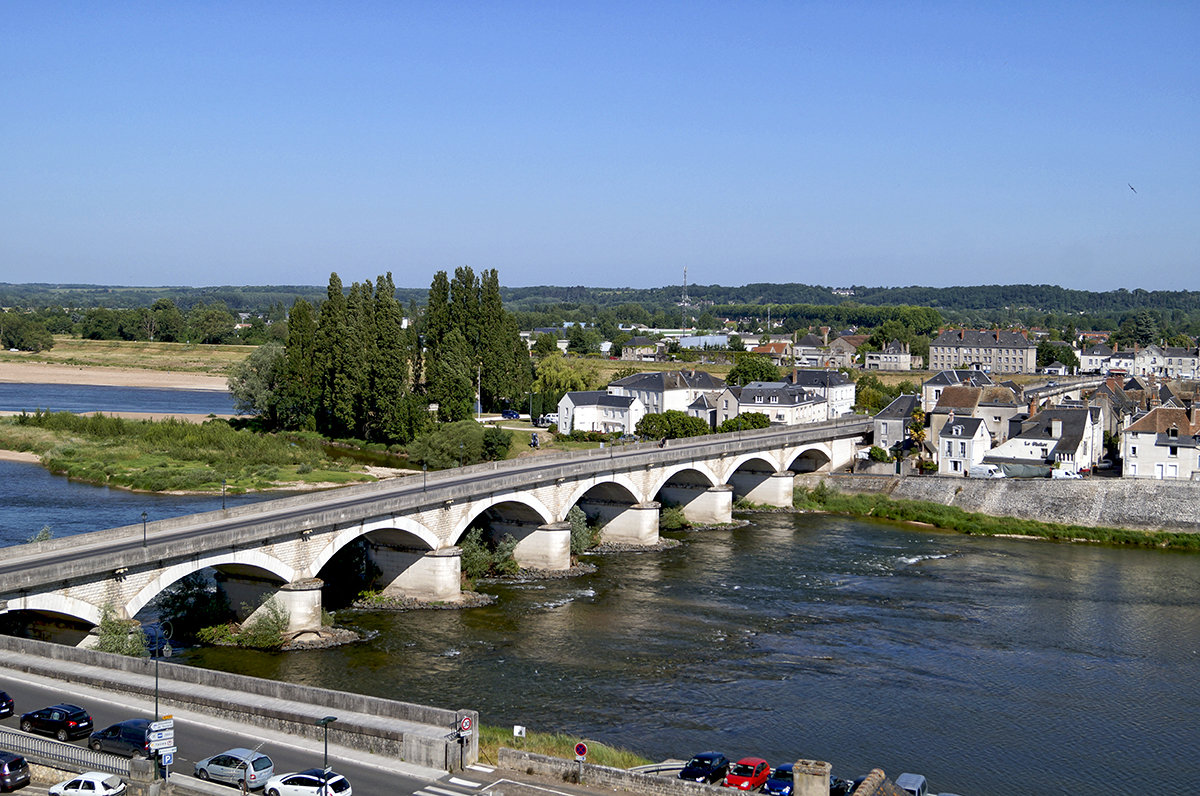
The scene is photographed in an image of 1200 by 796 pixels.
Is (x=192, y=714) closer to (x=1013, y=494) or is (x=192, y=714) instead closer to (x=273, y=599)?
(x=273, y=599)

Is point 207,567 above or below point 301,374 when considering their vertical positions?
below

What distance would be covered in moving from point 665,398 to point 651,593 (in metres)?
41.9

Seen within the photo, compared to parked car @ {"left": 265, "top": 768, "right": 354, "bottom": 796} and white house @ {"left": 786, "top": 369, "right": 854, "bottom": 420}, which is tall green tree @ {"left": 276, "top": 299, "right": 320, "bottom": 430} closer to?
white house @ {"left": 786, "top": 369, "right": 854, "bottom": 420}

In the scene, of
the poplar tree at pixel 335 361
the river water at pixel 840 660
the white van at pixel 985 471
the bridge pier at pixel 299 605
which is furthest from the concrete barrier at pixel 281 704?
the poplar tree at pixel 335 361

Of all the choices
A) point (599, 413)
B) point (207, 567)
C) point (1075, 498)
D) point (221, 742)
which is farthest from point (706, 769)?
point (599, 413)

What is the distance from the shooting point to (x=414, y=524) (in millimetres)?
42812

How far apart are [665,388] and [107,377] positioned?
7939cm

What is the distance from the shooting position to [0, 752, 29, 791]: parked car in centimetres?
1997

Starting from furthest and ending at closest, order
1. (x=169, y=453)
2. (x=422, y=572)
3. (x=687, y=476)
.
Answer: (x=169, y=453)
(x=687, y=476)
(x=422, y=572)

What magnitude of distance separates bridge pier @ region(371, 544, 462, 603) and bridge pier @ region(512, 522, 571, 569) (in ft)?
19.9

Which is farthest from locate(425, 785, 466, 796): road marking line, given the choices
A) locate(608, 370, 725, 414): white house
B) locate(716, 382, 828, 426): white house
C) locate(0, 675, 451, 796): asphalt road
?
locate(608, 370, 725, 414): white house

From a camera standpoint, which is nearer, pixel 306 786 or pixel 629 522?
pixel 306 786

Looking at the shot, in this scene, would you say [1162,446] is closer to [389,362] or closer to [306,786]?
[389,362]

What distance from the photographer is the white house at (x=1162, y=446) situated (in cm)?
6181
